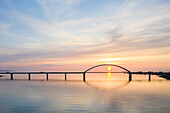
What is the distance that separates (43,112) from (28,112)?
274 centimetres

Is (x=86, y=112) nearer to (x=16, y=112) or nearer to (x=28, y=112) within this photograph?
(x=28, y=112)

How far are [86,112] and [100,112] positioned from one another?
2.57 metres

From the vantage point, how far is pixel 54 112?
108ft

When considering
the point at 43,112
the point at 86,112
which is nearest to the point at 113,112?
the point at 86,112

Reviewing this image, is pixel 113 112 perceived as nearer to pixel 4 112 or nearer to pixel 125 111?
pixel 125 111

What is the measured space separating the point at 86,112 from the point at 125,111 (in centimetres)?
745

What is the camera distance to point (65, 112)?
32.6 metres

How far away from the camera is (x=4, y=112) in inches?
1292

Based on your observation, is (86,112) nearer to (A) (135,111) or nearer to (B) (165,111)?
(A) (135,111)

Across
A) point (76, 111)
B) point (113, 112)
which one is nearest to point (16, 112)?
point (76, 111)

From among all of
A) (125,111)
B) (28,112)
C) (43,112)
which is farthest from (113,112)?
(28,112)

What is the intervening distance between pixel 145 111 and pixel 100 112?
28.2 ft

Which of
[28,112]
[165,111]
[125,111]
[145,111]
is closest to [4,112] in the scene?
[28,112]

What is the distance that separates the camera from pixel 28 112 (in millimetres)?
32594
